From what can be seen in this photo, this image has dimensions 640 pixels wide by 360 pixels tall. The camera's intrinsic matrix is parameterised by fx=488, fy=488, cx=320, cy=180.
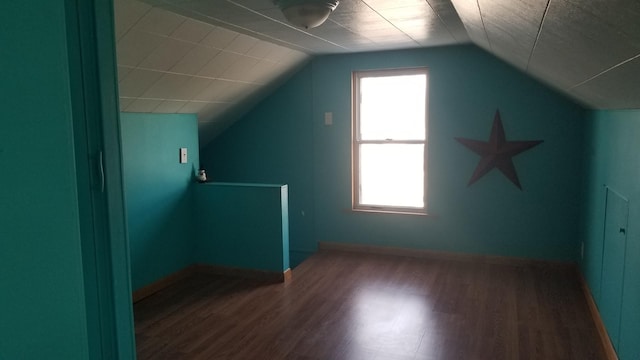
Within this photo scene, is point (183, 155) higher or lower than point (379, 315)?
higher

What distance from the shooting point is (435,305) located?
3.58 meters

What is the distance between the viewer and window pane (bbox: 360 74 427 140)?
475cm

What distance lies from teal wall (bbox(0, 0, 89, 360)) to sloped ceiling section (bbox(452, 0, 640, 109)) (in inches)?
47.2

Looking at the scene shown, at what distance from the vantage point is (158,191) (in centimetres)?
398

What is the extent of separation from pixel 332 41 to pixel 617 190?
2382 mm

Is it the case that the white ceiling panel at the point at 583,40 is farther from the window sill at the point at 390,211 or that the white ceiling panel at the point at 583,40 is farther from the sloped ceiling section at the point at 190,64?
the window sill at the point at 390,211

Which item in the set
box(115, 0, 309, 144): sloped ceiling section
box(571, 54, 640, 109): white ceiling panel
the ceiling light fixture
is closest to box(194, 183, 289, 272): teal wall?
box(115, 0, 309, 144): sloped ceiling section

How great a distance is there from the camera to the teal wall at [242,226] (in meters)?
4.16

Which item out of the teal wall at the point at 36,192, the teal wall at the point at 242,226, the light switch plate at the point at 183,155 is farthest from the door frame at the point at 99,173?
the light switch plate at the point at 183,155

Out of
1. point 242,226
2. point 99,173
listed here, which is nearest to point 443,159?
point 242,226

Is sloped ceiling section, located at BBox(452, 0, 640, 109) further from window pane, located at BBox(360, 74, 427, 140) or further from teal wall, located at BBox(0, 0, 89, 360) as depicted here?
window pane, located at BBox(360, 74, 427, 140)

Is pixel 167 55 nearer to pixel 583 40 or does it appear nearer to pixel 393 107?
pixel 393 107

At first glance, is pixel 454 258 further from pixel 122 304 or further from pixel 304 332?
pixel 122 304

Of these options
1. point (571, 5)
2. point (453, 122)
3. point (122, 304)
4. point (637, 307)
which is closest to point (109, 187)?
point (122, 304)
